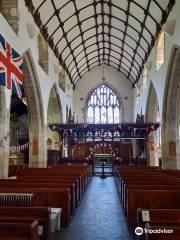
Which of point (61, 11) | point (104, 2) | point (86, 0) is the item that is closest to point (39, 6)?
point (61, 11)

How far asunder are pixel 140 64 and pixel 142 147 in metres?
5.17

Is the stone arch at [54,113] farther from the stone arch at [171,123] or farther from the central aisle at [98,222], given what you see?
the central aisle at [98,222]

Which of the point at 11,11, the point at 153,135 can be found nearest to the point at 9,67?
the point at 11,11

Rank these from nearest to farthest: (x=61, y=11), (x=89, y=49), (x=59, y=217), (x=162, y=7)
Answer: (x=59, y=217) → (x=162, y=7) → (x=61, y=11) → (x=89, y=49)

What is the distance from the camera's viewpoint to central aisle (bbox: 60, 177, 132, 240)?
4520 mm

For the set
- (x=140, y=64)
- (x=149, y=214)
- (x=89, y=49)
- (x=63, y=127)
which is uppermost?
(x=89, y=49)

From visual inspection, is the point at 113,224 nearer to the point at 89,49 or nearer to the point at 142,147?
the point at 142,147

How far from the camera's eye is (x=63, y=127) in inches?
605

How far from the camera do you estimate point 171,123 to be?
1300cm

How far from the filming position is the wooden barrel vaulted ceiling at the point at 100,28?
1243cm

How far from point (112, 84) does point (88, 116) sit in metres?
3.28

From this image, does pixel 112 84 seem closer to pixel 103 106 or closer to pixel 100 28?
pixel 103 106

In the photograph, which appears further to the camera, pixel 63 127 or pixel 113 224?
pixel 63 127

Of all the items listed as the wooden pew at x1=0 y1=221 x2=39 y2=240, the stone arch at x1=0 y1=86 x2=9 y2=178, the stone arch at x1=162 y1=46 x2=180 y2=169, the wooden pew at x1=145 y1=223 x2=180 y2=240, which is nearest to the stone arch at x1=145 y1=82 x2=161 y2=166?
the stone arch at x1=162 y1=46 x2=180 y2=169
